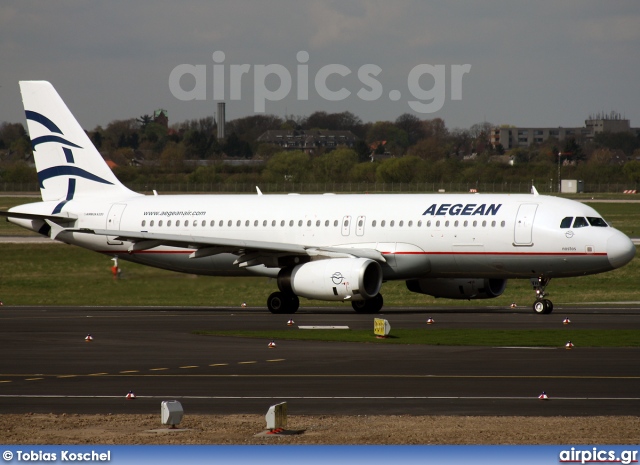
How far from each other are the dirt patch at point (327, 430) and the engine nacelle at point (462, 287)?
2471 centimetres

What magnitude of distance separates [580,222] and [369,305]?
799 centimetres

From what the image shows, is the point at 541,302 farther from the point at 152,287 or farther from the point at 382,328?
the point at 152,287

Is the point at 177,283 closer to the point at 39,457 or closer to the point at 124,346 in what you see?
the point at 124,346

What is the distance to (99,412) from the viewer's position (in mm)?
19422

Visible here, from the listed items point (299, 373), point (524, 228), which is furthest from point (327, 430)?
point (524, 228)

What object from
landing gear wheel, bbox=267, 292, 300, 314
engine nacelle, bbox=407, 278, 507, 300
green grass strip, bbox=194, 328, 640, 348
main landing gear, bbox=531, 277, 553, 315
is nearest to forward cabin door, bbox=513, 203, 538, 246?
main landing gear, bbox=531, 277, 553, 315

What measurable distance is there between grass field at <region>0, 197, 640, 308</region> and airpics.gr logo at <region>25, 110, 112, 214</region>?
12.4 ft

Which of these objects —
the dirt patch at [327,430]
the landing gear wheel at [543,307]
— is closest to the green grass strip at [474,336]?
the landing gear wheel at [543,307]

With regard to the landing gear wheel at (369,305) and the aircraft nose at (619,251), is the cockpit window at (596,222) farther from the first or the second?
the landing gear wheel at (369,305)

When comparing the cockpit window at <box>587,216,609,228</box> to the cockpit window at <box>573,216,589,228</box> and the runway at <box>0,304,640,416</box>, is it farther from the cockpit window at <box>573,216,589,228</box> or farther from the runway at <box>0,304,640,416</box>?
the runway at <box>0,304,640,416</box>

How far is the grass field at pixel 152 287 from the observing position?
4478cm

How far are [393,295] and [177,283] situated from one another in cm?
1224

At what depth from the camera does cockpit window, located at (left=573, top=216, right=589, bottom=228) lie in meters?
40.5

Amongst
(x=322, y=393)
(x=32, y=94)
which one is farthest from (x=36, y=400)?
(x=32, y=94)
